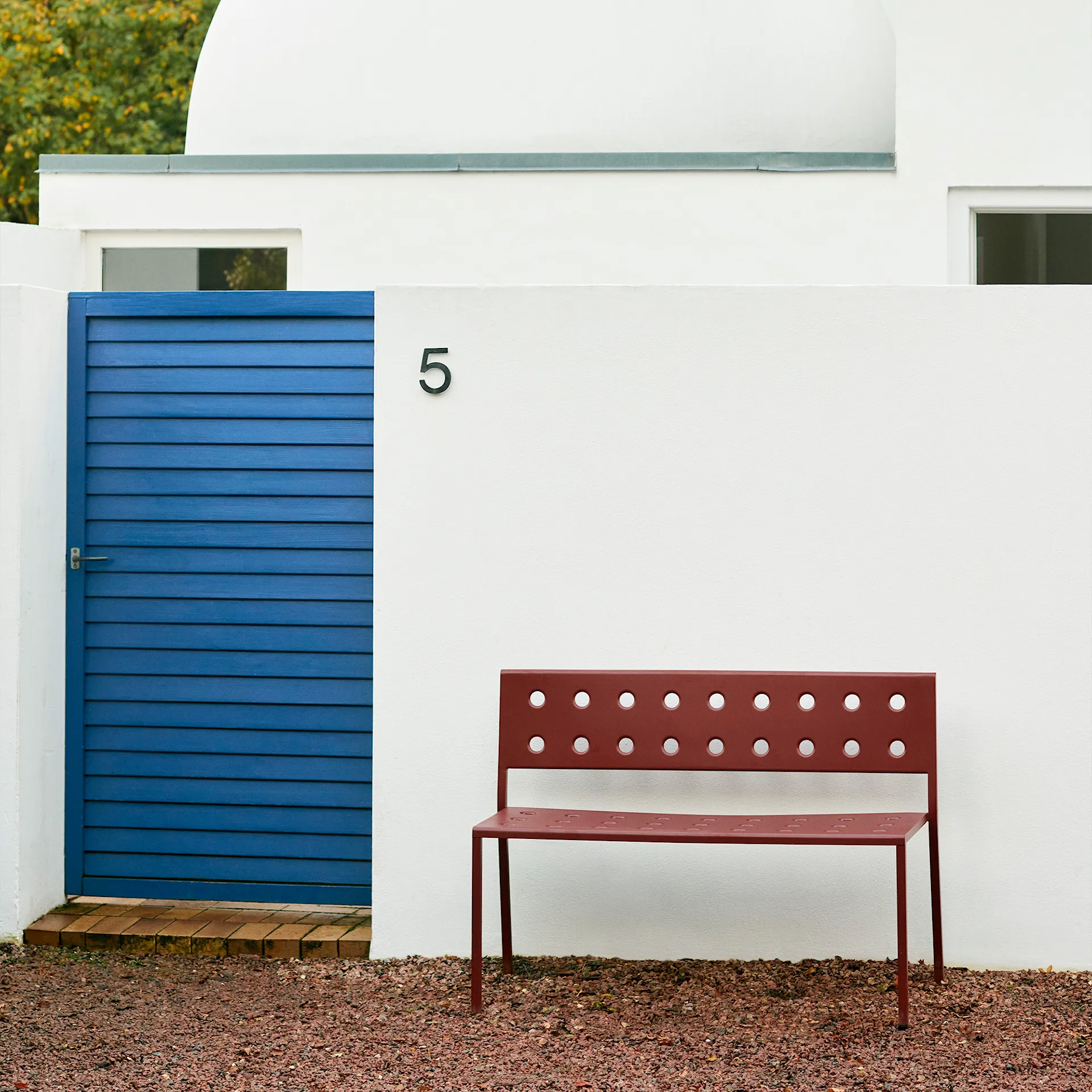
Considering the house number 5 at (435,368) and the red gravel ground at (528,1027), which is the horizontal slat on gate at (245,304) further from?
Answer: the red gravel ground at (528,1027)

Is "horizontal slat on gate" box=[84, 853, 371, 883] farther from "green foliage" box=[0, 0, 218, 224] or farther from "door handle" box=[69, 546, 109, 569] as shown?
"green foliage" box=[0, 0, 218, 224]

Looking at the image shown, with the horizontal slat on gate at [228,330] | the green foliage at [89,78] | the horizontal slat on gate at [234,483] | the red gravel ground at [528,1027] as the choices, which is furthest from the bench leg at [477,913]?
the green foliage at [89,78]

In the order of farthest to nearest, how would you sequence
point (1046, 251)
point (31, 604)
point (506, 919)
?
1. point (1046, 251)
2. point (31, 604)
3. point (506, 919)

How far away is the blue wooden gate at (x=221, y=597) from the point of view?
550cm

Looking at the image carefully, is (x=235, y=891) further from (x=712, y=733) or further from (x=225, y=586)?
(x=712, y=733)

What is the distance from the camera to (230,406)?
5.55 m

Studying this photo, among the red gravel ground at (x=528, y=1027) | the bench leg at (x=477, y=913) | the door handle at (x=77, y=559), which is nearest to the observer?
the red gravel ground at (x=528, y=1027)

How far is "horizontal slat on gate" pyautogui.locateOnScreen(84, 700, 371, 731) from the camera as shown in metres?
5.50

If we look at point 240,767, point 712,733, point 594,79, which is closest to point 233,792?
point 240,767

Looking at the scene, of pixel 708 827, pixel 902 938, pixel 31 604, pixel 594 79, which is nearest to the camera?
pixel 902 938

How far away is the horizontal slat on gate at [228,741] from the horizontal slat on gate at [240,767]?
2 cm

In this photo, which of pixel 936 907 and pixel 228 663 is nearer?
pixel 936 907

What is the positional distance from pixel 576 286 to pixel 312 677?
186 cm

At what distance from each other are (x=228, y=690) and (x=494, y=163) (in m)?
4.10
